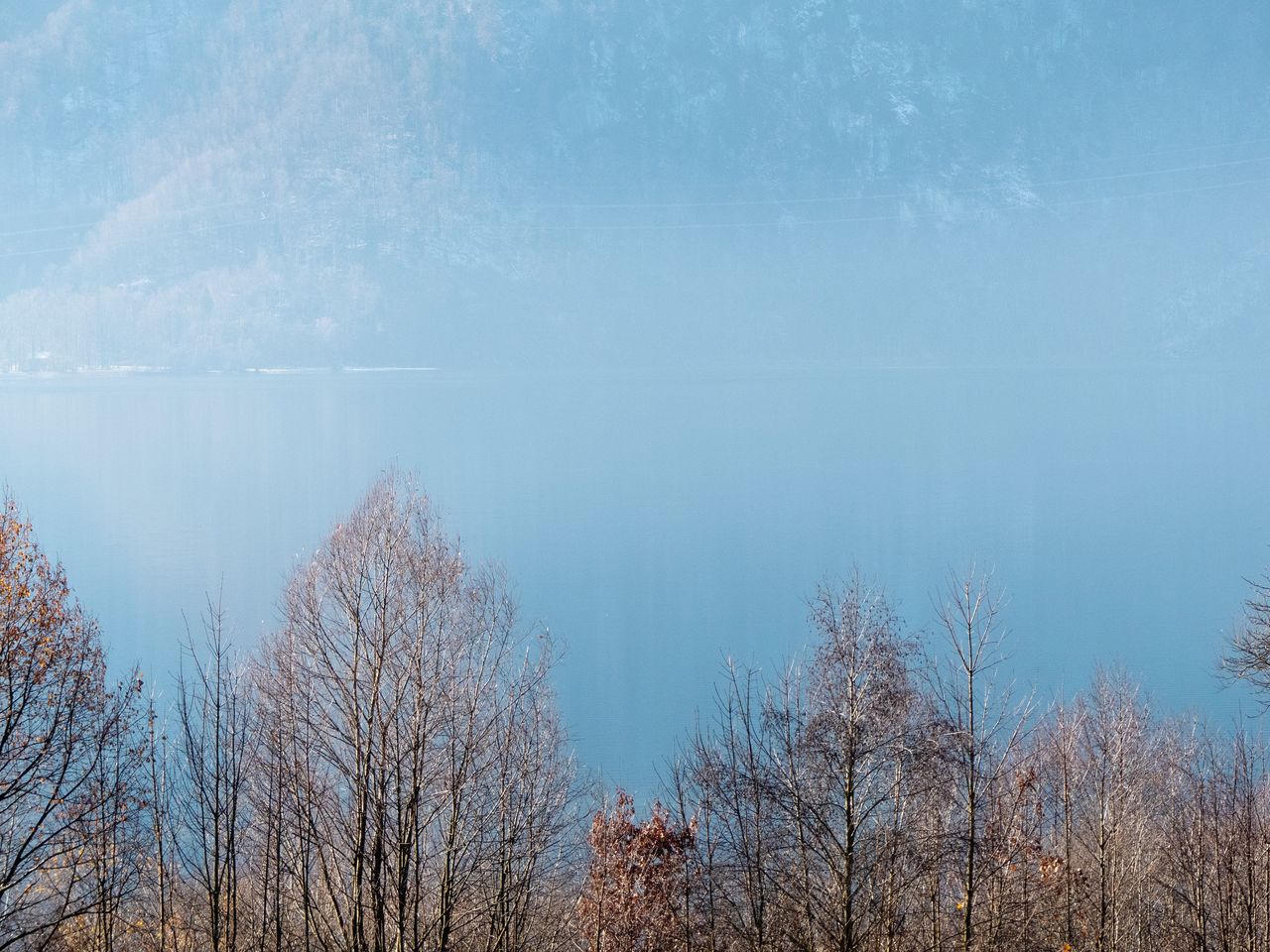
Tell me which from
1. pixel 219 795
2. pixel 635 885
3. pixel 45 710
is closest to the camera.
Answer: pixel 45 710

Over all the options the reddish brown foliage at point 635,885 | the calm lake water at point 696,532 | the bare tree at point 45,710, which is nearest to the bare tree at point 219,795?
the bare tree at point 45,710

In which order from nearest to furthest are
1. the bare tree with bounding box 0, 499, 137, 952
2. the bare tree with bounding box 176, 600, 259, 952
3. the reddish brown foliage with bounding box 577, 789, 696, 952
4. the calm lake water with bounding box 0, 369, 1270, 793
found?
the bare tree with bounding box 176, 600, 259, 952 → the bare tree with bounding box 0, 499, 137, 952 → the reddish brown foliage with bounding box 577, 789, 696, 952 → the calm lake water with bounding box 0, 369, 1270, 793

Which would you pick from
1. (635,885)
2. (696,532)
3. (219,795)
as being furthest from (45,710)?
(696,532)

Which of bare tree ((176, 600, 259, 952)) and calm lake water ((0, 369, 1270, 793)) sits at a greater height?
calm lake water ((0, 369, 1270, 793))

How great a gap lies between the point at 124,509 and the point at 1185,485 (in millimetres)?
124684

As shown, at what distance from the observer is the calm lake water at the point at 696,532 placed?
81.4m

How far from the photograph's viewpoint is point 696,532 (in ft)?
376

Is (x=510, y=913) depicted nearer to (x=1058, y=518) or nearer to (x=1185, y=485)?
(x=1058, y=518)

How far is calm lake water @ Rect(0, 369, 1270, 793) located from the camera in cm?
8138

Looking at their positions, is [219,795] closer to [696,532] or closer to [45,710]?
[45,710]

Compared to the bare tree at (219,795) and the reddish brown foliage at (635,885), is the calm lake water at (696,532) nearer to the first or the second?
the reddish brown foliage at (635,885)

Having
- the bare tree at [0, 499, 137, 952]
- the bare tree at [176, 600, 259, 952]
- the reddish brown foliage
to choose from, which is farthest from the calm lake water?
the bare tree at [0, 499, 137, 952]

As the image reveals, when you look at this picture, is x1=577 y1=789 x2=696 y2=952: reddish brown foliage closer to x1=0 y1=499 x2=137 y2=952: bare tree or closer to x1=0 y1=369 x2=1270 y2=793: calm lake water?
x1=0 y1=499 x2=137 y2=952: bare tree

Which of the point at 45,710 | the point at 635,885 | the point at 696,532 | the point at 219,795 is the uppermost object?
the point at 696,532
